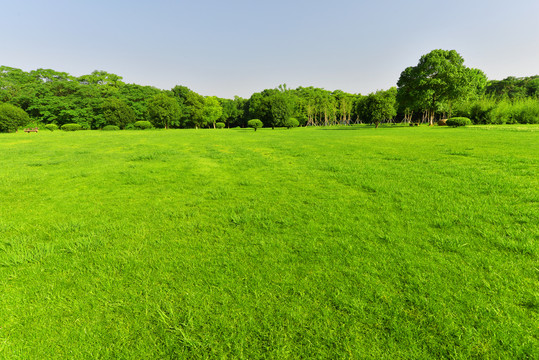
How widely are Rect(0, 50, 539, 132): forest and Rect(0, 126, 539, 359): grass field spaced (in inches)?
1418

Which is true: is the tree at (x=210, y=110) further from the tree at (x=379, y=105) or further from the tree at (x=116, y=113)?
the tree at (x=379, y=105)

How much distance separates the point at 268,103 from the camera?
124 feet

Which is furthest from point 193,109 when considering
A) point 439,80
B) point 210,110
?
point 439,80

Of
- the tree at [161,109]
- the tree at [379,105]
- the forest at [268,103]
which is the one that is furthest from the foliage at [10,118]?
the tree at [379,105]

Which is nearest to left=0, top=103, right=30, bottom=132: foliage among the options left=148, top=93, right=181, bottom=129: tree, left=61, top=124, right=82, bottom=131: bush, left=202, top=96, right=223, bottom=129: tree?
left=61, top=124, right=82, bottom=131: bush

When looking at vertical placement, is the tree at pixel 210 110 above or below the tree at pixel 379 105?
above

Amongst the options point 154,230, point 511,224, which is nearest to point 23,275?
point 154,230

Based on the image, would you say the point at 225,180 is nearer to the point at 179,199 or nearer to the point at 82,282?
the point at 179,199

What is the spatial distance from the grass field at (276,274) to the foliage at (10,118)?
4792cm

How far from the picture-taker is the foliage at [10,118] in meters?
33.8

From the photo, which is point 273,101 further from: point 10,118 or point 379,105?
point 10,118

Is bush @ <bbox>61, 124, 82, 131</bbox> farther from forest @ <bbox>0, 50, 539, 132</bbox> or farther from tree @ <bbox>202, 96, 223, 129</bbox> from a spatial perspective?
tree @ <bbox>202, 96, 223, 129</bbox>

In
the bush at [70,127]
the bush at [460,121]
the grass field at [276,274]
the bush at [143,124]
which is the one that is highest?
the bush at [143,124]

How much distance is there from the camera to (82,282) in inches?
97.9
